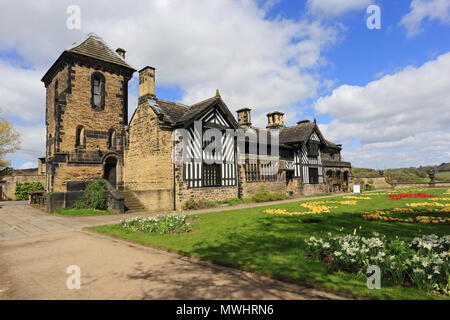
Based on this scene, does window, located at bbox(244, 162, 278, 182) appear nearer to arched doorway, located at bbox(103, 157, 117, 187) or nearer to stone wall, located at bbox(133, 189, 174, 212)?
stone wall, located at bbox(133, 189, 174, 212)

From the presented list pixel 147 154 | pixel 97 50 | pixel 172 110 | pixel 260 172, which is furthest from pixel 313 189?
pixel 97 50

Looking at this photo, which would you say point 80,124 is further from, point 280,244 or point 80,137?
point 280,244

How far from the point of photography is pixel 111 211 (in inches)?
595

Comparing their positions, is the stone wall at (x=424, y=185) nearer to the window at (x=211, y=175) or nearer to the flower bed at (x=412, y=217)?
the flower bed at (x=412, y=217)

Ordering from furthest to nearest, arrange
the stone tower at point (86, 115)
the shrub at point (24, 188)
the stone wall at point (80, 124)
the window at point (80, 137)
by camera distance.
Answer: the shrub at point (24, 188) → the window at point (80, 137) → the stone tower at point (86, 115) → the stone wall at point (80, 124)

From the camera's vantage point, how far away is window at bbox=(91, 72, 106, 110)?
19.3 meters

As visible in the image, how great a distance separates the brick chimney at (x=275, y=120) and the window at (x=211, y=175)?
1519cm

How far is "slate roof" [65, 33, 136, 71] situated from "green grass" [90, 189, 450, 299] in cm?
1551

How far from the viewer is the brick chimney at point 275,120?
103 ft

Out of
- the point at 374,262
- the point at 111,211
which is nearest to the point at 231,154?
the point at 111,211

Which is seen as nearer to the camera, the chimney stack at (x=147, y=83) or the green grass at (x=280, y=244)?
the green grass at (x=280, y=244)

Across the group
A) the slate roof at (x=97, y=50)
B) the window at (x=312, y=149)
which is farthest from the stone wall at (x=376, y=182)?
the slate roof at (x=97, y=50)

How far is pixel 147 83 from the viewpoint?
17.7m
